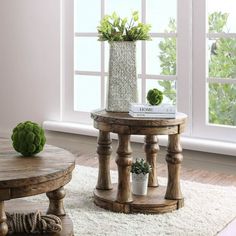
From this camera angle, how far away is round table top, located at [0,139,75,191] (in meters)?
1.76

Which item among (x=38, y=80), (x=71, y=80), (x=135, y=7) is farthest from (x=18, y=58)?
(x=135, y=7)

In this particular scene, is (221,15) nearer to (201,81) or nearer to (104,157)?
(201,81)

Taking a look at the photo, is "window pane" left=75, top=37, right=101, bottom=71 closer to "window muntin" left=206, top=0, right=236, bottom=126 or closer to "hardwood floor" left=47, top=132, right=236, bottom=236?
"hardwood floor" left=47, top=132, right=236, bottom=236

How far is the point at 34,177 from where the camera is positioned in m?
1.79

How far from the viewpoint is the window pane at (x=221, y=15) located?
3.49 m

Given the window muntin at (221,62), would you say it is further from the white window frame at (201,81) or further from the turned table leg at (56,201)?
the turned table leg at (56,201)

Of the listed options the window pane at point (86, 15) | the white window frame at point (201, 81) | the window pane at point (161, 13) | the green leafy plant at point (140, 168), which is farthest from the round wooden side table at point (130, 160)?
the window pane at point (86, 15)

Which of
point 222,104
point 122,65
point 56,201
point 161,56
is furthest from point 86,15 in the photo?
point 56,201

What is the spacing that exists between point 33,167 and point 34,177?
0.12 meters

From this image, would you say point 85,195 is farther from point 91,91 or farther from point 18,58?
point 18,58

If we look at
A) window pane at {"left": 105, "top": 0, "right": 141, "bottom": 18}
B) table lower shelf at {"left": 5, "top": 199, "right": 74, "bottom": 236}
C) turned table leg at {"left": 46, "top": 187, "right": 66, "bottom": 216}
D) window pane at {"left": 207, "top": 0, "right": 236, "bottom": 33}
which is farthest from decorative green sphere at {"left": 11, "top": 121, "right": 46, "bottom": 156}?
window pane at {"left": 105, "top": 0, "right": 141, "bottom": 18}

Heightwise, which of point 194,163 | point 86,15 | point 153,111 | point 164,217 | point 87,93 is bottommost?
point 164,217

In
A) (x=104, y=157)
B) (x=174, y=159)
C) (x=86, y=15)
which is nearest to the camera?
(x=174, y=159)

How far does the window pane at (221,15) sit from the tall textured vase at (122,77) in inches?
41.0
